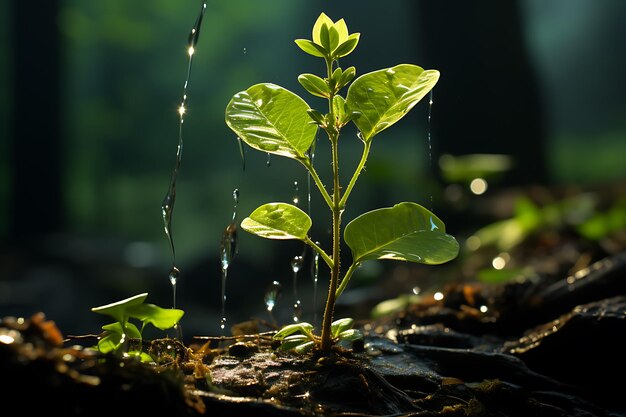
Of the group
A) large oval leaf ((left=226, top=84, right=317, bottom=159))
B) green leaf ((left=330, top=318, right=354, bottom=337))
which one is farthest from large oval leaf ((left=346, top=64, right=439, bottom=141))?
green leaf ((left=330, top=318, right=354, bottom=337))

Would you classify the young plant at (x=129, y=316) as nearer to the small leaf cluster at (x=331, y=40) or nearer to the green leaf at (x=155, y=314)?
the green leaf at (x=155, y=314)

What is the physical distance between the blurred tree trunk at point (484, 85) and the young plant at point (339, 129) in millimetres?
5895

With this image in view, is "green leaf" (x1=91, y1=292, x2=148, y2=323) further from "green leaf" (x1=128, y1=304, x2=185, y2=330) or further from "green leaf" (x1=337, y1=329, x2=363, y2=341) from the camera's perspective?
"green leaf" (x1=337, y1=329, x2=363, y2=341)

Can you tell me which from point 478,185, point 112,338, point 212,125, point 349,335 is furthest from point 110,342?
point 212,125

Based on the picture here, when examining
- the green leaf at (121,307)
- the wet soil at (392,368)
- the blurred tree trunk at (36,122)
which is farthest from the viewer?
the blurred tree trunk at (36,122)

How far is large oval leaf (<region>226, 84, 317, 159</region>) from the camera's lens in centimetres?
129

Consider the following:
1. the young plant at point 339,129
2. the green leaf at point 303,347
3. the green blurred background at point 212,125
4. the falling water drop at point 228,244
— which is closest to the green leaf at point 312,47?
the young plant at point 339,129

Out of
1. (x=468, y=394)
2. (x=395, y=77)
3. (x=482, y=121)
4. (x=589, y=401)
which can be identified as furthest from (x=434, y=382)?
(x=482, y=121)

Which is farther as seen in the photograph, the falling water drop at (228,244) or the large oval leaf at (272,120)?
the falling water drop at (228,244)

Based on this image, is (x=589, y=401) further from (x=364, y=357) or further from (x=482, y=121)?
(x=482, y=121)

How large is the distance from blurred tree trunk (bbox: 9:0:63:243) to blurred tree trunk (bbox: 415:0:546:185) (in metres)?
8.38

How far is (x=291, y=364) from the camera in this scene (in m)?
1.30

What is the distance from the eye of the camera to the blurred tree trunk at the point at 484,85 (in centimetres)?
703

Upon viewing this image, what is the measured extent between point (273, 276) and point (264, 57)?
26.6 meters
